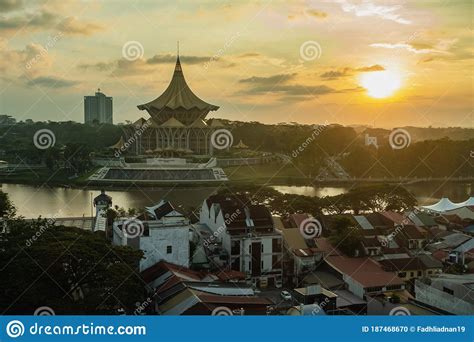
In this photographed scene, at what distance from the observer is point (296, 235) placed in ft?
13.4

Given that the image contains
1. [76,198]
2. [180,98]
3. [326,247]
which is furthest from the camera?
[180,98]

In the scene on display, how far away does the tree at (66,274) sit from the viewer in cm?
246

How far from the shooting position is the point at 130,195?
20.4 feet

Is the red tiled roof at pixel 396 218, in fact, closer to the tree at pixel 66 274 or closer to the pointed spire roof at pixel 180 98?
the tree at pixel 66 274

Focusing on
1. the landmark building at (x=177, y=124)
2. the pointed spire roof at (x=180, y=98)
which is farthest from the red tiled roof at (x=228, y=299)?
the pointed spire roof at (x=180, y=98)

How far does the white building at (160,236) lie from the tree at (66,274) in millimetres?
302

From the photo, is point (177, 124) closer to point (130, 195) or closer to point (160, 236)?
point (130, 195)

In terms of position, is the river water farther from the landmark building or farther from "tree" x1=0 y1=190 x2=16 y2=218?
the landmark building

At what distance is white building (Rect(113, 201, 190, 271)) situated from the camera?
3.26 metres

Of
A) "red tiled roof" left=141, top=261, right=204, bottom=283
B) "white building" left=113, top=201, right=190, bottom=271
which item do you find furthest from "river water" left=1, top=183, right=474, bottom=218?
"red tiled roof" left=141, top=261, right=204, bottom=283

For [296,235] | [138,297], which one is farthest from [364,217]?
[138,297]

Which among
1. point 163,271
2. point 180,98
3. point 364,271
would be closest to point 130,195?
point 163,271

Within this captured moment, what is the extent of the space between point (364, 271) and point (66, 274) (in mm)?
2072

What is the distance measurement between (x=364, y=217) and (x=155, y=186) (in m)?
3.02
